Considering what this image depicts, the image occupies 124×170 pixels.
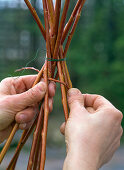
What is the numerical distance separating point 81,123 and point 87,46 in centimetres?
421

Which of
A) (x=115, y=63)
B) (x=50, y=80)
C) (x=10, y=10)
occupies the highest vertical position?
(x=10, y=10)

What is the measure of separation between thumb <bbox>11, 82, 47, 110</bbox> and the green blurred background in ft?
12.1

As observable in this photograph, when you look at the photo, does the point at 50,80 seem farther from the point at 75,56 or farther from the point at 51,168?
the point at 75,56

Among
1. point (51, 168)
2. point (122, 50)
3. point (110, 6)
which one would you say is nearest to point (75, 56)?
point (122, 50)

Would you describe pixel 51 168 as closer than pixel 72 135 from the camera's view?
No

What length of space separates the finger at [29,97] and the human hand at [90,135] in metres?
0.10

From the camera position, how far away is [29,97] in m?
0.78

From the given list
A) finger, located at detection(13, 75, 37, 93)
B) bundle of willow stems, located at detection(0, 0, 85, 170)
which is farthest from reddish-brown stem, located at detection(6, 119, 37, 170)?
finger, located at detection(13, 75, 37, 93)

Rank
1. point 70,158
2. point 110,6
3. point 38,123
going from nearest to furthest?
point 70,158, point 38,123, point 110,6

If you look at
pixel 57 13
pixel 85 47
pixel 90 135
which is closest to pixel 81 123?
pixel 90 135

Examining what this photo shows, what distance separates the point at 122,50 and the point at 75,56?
91cm

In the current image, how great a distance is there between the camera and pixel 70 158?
64cm

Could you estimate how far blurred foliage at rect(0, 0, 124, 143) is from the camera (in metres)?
4.53

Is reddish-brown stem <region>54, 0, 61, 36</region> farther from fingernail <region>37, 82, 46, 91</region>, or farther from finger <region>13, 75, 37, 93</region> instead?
finger <region>13, 75, 37, 93</region>
